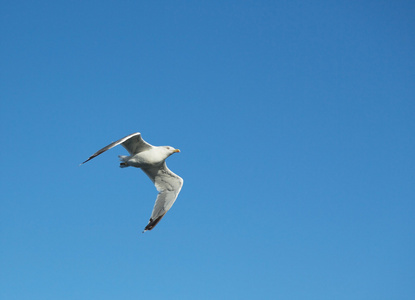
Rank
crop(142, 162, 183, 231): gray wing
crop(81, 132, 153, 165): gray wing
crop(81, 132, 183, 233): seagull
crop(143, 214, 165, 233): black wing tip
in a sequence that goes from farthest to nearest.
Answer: crop(142, 162, 183, 231): gray wing, crop(143, 214, 165, 233): black wing tip, crop(81, 132, 183, 233): seagull, crop(81, 132, 153, 165): gray wing

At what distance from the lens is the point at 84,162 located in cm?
1181

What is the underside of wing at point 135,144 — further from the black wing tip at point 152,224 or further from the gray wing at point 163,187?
the black wing tip at point 152,224

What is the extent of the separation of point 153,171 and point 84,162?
6.04 metres

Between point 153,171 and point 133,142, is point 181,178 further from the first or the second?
point 133,142

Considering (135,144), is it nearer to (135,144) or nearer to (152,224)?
(135,144)

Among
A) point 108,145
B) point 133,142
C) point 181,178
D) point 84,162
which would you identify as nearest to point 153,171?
point 181,178

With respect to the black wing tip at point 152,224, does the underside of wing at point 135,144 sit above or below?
above

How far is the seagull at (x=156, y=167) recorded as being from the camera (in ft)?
52.5

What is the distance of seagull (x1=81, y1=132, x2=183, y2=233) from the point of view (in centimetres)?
1602

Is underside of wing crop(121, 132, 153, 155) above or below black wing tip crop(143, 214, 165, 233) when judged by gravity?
above

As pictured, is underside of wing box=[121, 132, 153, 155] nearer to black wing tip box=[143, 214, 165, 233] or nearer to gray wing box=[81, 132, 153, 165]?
gray wing box=[81, 132, 153, 165]

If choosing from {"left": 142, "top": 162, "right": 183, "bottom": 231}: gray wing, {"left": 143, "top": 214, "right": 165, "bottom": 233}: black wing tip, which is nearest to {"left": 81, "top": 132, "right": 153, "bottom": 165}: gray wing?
{"left": 142, "top": 162, "right": 183, "bottom": 231}: gray wing

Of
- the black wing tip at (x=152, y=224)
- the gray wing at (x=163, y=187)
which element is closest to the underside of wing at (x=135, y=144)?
the gray wing at (x=163, y=187)

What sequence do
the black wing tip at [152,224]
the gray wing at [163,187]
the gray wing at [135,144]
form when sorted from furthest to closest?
the gray wing at [163,187]
the black wing tip at [152,224]
the gray wing at [135,144]
